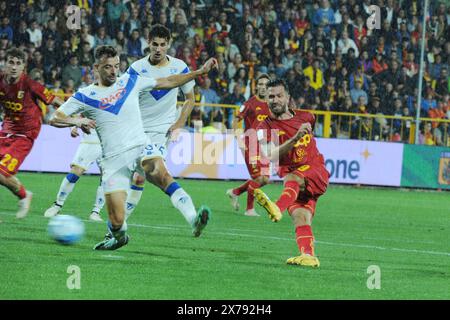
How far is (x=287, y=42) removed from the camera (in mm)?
26516

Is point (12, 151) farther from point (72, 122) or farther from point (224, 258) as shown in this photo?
point (224, 258)

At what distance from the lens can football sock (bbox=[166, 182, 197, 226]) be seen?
9406mm

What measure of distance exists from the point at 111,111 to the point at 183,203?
3.68ft

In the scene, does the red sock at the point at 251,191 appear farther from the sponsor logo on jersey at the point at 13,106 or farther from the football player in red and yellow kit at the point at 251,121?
the sponsor logo on jersey at the point at 13,106

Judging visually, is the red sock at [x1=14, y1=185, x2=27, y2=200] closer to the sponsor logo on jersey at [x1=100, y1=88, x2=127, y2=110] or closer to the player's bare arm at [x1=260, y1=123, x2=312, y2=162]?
the sponsor logo on jersey at [x1=100, y1=88, x2=127, y2=110]

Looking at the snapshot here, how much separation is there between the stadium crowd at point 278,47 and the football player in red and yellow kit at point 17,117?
8.55m

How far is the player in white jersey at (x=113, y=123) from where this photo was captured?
364 inches

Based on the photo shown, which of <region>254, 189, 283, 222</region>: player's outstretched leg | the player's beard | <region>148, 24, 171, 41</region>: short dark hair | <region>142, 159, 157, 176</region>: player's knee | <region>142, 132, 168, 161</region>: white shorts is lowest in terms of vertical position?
<region>254, 189, 283, 222</region>: player's outstretched leg

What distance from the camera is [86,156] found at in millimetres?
13641

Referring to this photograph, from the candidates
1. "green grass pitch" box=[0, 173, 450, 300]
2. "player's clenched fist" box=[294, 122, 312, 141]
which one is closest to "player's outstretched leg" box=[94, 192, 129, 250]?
"green grass pitch" box=[0, 173, 450, 300]

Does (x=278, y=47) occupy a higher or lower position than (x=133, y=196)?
higher

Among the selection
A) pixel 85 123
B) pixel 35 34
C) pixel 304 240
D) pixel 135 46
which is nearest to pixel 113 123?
pixel 85 123
